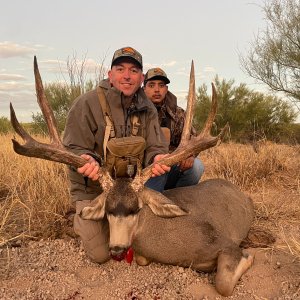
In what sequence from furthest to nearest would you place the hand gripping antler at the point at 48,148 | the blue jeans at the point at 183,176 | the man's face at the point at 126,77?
the blue jeans at the point at 183,176 < the man's face at the point at 126,77 < the hand gripping antler at the point at 48,148

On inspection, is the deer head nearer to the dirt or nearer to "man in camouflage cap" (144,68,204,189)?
the dirt

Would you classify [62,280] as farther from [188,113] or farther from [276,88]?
[276,88]

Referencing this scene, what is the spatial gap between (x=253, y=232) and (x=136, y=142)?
166cm

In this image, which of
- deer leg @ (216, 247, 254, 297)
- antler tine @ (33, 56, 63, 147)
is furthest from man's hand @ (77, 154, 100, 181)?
deer leg @ (216, 247, 254, 297)

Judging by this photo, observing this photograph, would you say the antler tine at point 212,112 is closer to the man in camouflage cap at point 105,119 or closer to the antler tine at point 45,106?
the man in camouflage cap at point 105,119

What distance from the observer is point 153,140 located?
479 cm

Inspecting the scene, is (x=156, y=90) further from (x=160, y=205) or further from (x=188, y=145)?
(x=160, y=205)

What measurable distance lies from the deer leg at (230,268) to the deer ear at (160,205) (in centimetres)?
51

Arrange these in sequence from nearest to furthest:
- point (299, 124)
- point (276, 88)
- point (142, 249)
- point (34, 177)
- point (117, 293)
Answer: point (117, 293)
point (142, 249)
point (34, 177)
point (276, 88)
point (299, 124)

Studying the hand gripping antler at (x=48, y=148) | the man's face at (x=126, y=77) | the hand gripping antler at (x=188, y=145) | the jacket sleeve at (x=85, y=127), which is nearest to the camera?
the hand gripping antler at (x=48, y=148)

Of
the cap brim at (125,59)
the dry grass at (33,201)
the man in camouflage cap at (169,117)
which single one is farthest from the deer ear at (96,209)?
the man in camouflage cap at (169,117)

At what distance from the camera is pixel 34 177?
643 cm

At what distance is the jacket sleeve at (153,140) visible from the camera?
4.68 m

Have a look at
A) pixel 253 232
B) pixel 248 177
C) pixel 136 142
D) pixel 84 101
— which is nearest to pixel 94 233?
pixel 136 142
